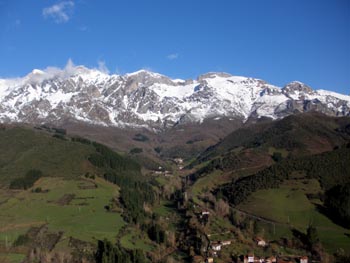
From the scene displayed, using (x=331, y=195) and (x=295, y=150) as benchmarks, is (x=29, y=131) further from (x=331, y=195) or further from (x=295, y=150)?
(x=331, y=195)

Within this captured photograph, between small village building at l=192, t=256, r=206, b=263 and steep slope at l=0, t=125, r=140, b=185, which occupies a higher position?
steep slope at l=0, t=125, r=140, b=185

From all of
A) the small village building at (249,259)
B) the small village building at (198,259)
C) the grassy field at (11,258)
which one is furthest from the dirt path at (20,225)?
the small village building at (249,259)

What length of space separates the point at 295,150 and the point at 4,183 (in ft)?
343

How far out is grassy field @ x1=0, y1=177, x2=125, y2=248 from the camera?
3777 inches

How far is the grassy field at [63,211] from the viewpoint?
95938mm

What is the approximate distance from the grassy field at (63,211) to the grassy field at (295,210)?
3594 cm

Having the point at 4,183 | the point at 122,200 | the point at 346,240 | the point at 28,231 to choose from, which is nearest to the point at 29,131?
the point at 4,183

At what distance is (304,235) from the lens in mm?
97625

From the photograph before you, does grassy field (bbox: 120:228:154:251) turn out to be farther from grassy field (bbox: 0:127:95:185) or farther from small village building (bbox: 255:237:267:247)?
grassy field (bbox: 0:127:95:185)

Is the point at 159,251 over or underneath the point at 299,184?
underneath

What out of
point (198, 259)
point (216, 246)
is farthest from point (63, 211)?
point (198, 259)

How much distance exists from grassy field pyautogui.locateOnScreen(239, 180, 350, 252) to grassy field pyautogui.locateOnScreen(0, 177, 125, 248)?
35.9m

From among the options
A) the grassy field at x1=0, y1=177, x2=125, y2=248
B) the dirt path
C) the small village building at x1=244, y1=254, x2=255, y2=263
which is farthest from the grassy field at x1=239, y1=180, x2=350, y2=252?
the dirt path

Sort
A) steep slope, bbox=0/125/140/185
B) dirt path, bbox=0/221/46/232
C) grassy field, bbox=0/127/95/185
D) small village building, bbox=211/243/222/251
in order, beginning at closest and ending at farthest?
small village building, bbox=211/243/222/251 < dirt path, bbox=0/221/46/232 < steep slope, bbox=0/125/140/185 < grassy field, bbox=0/127/95/185
